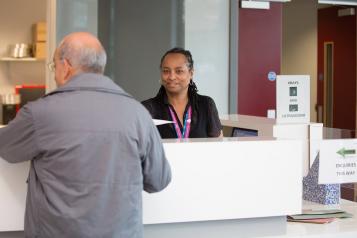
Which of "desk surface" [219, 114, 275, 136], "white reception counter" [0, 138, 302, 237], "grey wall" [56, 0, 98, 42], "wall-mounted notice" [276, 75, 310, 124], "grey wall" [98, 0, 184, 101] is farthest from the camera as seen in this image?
"grey wall" [98, 0, 184, 101]

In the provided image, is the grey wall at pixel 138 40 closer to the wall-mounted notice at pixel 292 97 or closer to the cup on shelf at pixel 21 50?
the cup on shelf at pixel 21 50

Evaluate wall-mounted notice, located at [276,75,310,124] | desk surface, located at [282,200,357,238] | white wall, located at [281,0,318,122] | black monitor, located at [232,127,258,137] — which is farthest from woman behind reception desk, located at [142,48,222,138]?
white wall, located at [281,0,318,122]

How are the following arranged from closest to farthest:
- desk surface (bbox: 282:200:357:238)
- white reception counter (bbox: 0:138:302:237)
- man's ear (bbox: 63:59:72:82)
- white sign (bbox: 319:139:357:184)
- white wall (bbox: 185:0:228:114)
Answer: man's ear (bbox: 63:59:72:82) → white reception counter (bbox: 0:138:302:237) → desk surface (bbox: 282:200:357:238) → white sign (bbox: 319:139:357:184) → white wall (bbox: 185:0:228:114)

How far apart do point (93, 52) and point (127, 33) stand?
11.9ft

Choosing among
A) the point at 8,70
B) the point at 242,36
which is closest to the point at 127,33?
the point at 242,36

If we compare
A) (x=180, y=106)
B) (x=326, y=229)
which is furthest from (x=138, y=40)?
(x=326, y=229)

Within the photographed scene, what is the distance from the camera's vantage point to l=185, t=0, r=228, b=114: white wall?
19.4 feet

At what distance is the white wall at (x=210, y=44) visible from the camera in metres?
5.91

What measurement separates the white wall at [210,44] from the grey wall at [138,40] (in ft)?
0.67

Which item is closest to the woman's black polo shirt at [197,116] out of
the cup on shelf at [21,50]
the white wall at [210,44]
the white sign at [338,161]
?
the white sign at [338,161]

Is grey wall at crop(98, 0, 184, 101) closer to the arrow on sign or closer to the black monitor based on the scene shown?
the black monitor

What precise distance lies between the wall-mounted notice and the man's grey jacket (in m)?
1.22

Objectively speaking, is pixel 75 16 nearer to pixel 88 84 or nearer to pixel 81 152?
pixel 88 84

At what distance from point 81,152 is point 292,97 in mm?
1470
